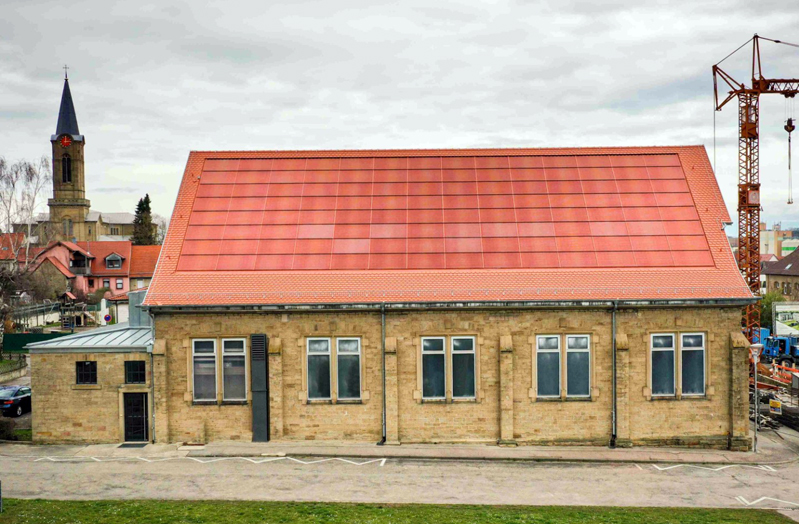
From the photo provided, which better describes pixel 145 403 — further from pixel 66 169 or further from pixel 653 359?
pixel 66 169

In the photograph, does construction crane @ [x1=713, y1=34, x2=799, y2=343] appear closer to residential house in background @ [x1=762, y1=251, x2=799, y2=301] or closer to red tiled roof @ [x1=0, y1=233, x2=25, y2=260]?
residential house in background @ [x1=762, y1=251, x2=799, y2=301]

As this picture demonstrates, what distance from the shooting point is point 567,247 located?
82.8 feet

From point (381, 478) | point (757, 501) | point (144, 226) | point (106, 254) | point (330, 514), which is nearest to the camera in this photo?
point (330, 514)

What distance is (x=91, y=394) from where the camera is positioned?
78.0 feet

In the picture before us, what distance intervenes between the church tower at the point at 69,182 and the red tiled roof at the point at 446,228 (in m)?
111

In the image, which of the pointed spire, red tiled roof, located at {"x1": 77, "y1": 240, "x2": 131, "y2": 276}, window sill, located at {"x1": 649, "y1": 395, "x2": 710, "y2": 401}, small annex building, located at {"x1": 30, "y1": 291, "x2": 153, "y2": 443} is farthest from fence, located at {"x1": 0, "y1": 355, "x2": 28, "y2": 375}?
the pointed spire

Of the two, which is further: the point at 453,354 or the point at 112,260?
the point at 112,260

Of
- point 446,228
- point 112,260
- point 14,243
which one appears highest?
point 446,228

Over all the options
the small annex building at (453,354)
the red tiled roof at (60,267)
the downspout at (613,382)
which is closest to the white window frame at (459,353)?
the small annex building at (453,354)

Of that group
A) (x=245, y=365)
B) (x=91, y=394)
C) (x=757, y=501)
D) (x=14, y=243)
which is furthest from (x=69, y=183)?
(x=757, y=501)

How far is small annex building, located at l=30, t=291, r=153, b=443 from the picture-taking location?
932 inches

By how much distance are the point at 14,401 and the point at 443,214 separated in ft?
68.3

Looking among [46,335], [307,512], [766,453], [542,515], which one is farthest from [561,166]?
[46,335]

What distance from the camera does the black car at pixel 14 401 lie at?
29.5 meters
